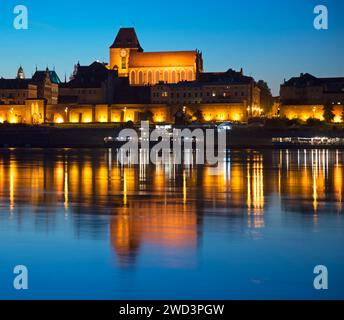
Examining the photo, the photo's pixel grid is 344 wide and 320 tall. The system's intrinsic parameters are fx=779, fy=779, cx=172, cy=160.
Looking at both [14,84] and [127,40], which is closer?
[14,84]

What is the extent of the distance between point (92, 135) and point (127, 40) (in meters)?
43.9

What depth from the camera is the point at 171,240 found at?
12727mm

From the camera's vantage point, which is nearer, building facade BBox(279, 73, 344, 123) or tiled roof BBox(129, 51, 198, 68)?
building facade BBox(279, 73, 344, 123)

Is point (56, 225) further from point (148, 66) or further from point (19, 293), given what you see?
point (148, 66)

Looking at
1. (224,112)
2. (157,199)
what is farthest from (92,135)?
(157,199)

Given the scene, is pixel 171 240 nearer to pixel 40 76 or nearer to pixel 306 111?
pixel 306 111

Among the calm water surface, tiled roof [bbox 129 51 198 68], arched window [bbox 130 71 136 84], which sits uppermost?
tiled roof [bbox 129 51 198 68]

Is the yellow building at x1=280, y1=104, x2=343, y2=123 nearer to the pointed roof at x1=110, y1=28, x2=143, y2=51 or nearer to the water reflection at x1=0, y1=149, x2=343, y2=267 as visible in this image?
the pointed roof at x1=110, y1=28, x2=143, y2=51

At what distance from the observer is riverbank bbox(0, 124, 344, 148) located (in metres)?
75.1

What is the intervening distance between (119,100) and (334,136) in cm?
3337

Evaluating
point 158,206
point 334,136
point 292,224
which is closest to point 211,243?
point 292,224

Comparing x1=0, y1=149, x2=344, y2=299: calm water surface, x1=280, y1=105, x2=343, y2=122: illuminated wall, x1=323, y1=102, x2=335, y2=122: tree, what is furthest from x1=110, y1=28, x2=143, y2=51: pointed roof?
x1=0, y1=149, x2=344, y2=299: calm water surface

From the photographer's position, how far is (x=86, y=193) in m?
21.3

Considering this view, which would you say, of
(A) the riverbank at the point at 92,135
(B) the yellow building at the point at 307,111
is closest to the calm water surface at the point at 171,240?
(A) the riverbank at the point at 92,135
